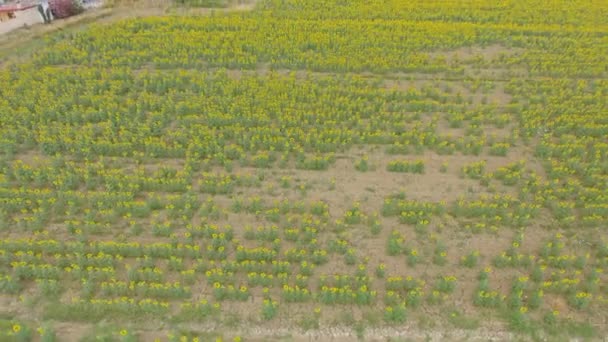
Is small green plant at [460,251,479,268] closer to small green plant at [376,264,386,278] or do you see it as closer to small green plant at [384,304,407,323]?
small green plant at [376,264,386,278]

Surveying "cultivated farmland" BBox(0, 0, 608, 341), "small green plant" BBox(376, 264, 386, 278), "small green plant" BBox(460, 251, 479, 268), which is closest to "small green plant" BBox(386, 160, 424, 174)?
"cultivated farmland" BBox(0, 0, 608, 341)

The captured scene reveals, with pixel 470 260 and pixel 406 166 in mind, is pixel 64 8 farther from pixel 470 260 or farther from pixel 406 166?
pixel 470 260

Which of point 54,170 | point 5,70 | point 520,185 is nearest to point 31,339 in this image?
point 54,170

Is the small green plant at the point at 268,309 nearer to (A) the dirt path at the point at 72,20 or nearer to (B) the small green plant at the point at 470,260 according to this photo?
(B) the small green plant at the point at 470,260

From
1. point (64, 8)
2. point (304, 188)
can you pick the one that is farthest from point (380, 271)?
point (64, 8)

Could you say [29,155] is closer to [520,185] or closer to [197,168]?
[197,168]
